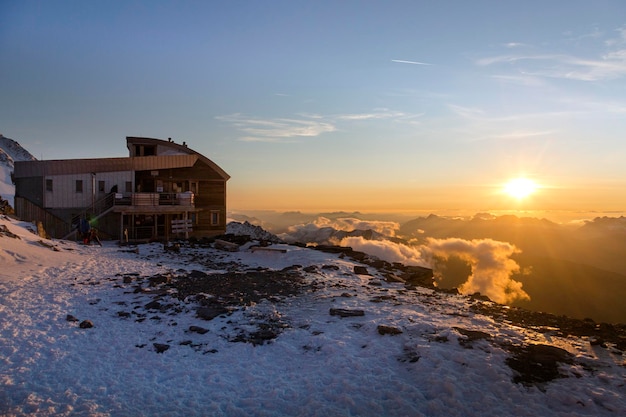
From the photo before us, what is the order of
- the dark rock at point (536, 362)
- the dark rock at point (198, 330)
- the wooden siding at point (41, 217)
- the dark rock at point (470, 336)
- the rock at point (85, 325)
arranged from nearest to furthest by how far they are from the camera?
the dark rock at point (536, 362) → the dark rock at point (470, 336) → the rock at point (85, 325) → the dark rock at point (198, 330) → the wooden siding at point (41, 217)

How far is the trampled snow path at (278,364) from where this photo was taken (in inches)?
304

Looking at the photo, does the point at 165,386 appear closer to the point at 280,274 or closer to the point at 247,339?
the point at 247,339

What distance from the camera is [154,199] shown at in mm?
32719

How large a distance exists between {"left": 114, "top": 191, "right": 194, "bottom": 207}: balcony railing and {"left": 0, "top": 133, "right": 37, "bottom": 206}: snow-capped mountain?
2995 cm

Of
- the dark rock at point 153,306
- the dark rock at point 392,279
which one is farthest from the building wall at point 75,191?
the dark rock at point 392,279

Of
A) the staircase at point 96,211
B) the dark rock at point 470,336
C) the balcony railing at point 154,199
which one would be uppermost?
the balcony railing at point 154,199

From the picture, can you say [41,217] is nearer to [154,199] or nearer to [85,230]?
[85,230]

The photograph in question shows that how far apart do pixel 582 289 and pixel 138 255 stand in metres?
163

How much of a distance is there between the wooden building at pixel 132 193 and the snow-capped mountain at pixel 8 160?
27659 millimetres

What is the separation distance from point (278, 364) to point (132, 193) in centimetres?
2797

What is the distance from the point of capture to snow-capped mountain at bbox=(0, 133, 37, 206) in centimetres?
6029

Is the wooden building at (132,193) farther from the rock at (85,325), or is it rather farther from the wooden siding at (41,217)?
the rock at (85,325)

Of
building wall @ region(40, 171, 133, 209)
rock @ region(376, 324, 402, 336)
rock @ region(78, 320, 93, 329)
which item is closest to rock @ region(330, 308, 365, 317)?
rock @ region(376, 324, 402, 336)

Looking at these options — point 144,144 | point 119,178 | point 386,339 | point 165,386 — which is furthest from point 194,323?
point 144,144
